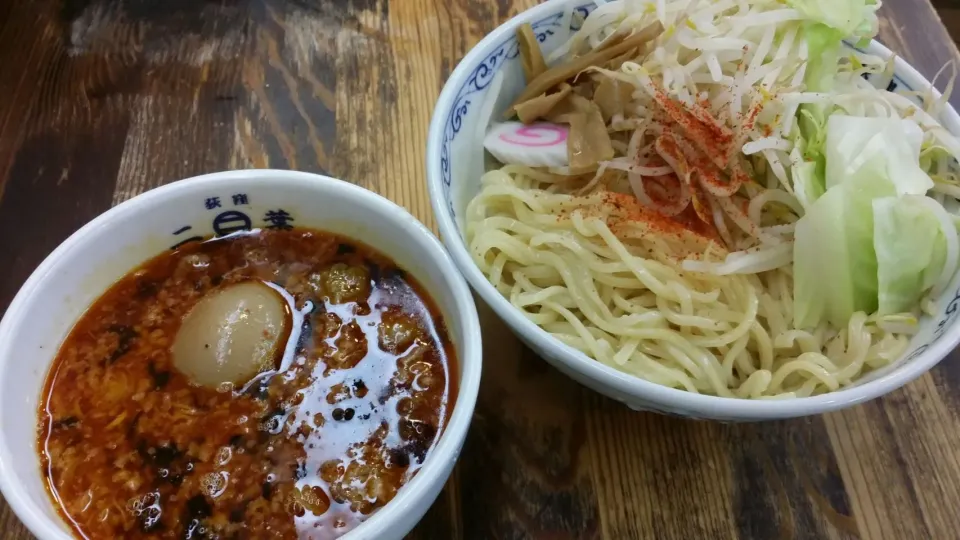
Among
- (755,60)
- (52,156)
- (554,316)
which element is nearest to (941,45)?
(755,60)

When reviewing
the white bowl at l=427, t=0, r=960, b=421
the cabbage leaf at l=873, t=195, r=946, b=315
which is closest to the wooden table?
the white bowl at l=427, t=0, r=960, b=421

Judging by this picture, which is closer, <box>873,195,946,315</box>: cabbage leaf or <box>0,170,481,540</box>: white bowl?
<box>0,170,481,540</box>: white bowl

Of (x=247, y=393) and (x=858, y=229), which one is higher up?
(x=858, y=229)

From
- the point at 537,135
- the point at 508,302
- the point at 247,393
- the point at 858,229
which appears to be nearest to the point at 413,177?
the point at 537,135

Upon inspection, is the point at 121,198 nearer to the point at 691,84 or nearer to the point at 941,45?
the point at 691,84

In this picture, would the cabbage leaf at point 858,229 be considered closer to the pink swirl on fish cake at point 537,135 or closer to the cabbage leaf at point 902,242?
the cabbage leaf at point 902,242

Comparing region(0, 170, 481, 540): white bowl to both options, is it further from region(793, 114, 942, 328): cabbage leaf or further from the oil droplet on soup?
region(793, 114, 942, 328): cabbage leaf

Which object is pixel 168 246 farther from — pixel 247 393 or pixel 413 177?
pixel 413 177
